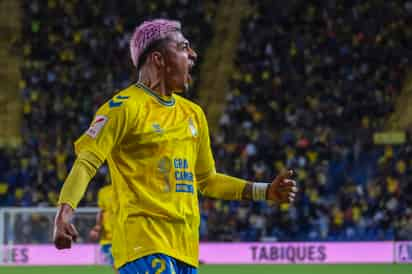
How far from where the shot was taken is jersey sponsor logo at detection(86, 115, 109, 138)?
4.68 meters

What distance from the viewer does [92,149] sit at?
465 cm

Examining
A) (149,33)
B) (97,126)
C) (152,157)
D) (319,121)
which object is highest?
(319,121)

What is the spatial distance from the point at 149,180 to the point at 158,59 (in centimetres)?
64

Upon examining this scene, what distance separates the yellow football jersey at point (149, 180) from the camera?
4.84 metres

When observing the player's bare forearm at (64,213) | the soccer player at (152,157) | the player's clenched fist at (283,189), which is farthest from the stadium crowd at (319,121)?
the player's bare forearm at (64,213)

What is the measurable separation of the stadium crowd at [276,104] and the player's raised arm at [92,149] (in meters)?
16.6

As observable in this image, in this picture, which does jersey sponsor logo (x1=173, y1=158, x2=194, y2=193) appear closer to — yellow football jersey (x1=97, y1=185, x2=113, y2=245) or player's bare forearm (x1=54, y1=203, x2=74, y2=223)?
player's bare forearm (x1=54, y1=203, x2=74, y2=223)

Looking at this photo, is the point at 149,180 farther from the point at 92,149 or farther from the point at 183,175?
the point at 92,149

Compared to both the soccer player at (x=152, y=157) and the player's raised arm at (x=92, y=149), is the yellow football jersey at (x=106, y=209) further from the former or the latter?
the player's raised arm at (x=92, y=149)

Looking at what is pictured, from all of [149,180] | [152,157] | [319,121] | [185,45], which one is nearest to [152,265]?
[149,180]

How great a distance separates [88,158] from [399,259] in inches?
659

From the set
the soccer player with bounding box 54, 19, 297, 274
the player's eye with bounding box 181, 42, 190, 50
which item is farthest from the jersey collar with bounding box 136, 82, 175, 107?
the player's eye with bounding box 181, 42, 190, 50

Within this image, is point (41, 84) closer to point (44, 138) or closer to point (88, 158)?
point (44, 138)

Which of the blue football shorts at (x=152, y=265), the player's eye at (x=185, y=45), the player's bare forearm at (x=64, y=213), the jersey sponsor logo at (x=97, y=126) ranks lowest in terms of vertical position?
the blue football shorts at (x=152, y=265)
